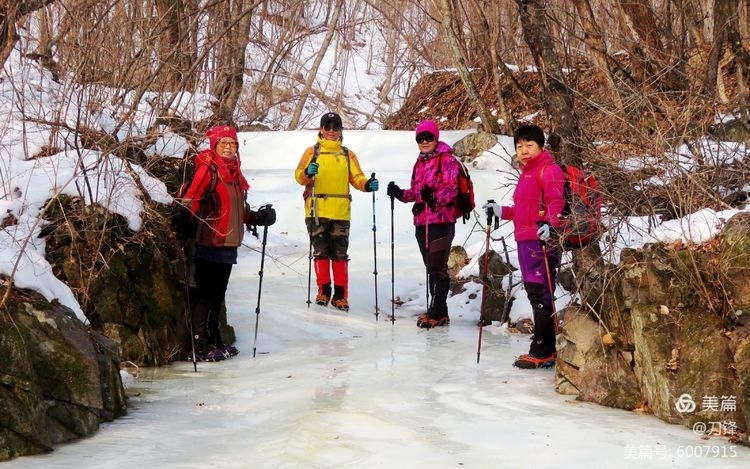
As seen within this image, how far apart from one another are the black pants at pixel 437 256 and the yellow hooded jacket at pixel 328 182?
3.04 ft

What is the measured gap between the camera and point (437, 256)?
27.7 ft

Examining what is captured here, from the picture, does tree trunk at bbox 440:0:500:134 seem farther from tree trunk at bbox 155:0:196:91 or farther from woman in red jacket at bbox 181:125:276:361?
woman in red jacket at bbox 181:125:276:361

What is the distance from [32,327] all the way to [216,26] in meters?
7.32

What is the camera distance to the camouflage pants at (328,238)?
8953mm

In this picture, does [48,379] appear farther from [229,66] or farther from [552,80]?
[229,66]

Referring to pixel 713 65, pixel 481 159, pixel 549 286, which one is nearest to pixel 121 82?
pixel 549 286

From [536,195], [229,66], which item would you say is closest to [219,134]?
[536,195]

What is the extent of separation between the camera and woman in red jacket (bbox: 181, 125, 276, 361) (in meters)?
6.94

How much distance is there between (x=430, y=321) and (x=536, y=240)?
2.13m

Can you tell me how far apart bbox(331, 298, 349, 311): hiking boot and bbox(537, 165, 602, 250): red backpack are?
312cm

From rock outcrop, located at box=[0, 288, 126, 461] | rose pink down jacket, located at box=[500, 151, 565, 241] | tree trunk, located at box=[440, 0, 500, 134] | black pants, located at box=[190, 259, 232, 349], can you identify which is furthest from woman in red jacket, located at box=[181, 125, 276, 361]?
tree trunk, located at box=[440, 0, 500, 134]
